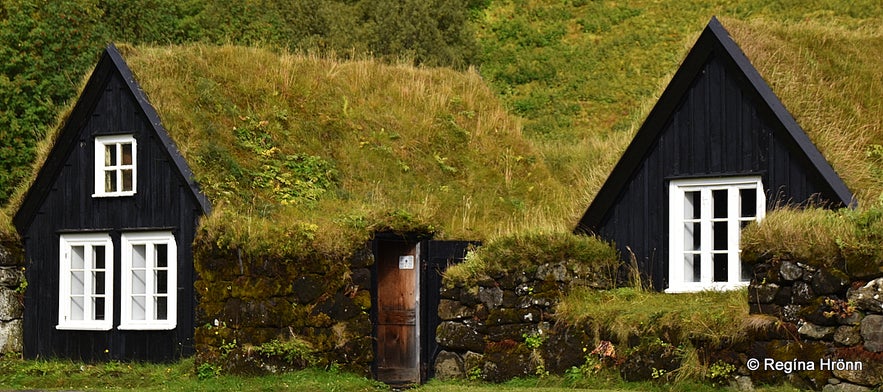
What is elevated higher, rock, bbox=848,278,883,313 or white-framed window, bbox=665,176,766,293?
white-framed window, bbox=665,176,766,293

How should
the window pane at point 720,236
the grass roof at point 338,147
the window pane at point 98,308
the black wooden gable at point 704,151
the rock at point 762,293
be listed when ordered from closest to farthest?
1. the rock at point 762,293
2. the black wooden gable at point 704,151
3. the window pane at point 720,236
4. the grass roof at point 338,147
5. the window pane at point 98,308

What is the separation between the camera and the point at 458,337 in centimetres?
2116

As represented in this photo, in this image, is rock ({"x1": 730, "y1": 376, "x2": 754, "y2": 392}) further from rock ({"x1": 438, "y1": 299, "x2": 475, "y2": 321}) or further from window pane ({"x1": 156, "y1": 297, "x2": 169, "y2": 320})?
window pane ({"x1": 156, "y1": 297, "x2": 169, "y2": 320})

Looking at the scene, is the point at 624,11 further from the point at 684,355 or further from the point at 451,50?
the point at 684,355

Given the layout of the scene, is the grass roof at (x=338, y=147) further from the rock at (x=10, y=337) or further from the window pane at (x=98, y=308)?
the rock at (x=10, y=337)

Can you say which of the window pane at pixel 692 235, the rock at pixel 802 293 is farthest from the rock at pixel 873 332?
the window pane at pixel 692 235

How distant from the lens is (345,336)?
2120cm

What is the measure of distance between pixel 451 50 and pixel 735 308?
121 ft

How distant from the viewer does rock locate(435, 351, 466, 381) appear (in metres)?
21.3

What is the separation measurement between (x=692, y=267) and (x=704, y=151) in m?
1.86

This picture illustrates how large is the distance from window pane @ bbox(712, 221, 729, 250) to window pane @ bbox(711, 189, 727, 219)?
0.20 meters

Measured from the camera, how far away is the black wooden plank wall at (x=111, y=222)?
76.5 feet

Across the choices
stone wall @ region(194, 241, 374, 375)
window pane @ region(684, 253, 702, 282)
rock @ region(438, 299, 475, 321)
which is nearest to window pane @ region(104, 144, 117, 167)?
stone wall @ region(194, 241, 374, 375)

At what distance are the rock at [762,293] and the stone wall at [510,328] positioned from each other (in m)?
2.79
